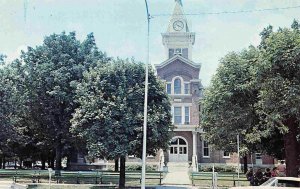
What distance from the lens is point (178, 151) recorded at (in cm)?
5209

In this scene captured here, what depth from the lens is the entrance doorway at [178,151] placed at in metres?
51.9

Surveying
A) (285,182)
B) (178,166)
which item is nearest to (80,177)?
(178,166)

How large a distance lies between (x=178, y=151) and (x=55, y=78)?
22.4 metres

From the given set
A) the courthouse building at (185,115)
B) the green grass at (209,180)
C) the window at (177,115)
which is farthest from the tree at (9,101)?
the window at (177,115)

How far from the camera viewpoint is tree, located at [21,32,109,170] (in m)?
35.7

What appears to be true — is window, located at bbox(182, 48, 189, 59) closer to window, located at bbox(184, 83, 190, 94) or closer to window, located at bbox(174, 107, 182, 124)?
window, located at bbox(184, 83, 190, 94)

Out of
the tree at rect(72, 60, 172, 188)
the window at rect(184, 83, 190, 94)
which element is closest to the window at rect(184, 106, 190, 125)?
the window at rect(184, 83, 190, 94)

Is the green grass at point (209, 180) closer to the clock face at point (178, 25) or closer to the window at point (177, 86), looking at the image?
the window at point (177, 86)

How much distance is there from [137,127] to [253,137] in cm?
678

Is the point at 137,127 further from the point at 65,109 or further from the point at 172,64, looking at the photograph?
the point at 172,64

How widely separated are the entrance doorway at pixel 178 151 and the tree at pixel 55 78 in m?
16.9

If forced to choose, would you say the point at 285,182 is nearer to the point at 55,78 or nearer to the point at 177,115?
the point at 55,78

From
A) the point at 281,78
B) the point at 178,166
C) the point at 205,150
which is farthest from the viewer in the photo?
the point at 205,150

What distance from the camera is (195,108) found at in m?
52.6
